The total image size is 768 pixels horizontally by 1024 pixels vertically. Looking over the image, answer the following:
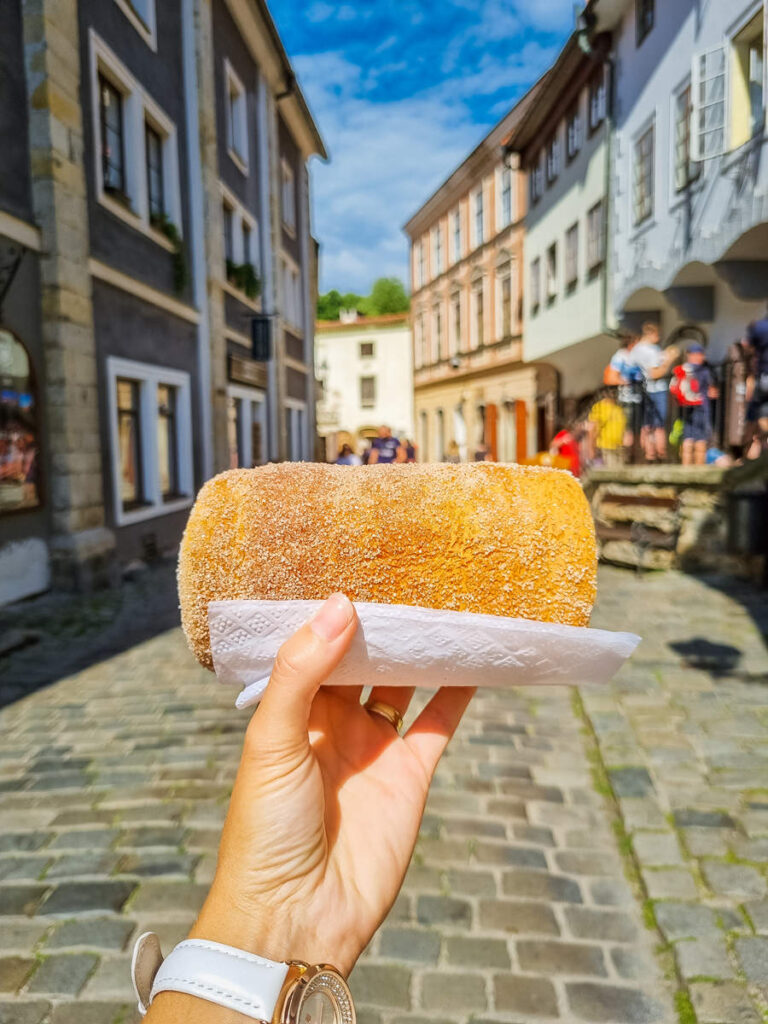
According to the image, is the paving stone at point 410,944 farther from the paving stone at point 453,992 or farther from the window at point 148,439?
the window at point 148,439

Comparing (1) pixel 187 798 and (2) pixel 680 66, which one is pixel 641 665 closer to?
(1) pixel 187 798

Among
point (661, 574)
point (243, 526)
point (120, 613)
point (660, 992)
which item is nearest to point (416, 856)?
point (660, 992)

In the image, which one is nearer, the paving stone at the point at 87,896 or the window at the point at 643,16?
the paving stone at the point at 87,896

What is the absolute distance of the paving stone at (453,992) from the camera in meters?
2.65

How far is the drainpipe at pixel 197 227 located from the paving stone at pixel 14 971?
40.8ft

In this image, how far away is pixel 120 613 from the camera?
8.81 m

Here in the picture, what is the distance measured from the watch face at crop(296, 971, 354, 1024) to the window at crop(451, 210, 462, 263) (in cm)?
3676

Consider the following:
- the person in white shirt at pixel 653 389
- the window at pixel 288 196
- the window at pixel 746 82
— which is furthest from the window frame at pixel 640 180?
the window at pixel 288 196

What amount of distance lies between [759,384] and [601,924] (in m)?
7.42

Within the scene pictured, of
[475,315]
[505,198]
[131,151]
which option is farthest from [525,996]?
[475,315]

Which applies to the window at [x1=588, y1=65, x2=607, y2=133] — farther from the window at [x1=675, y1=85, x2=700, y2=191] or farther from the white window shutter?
the white window shutter

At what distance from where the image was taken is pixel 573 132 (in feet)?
66.1

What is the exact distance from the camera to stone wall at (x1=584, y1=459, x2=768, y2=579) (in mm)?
10375

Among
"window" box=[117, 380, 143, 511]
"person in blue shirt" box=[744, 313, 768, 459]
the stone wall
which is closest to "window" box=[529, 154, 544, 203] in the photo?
the stone wall
